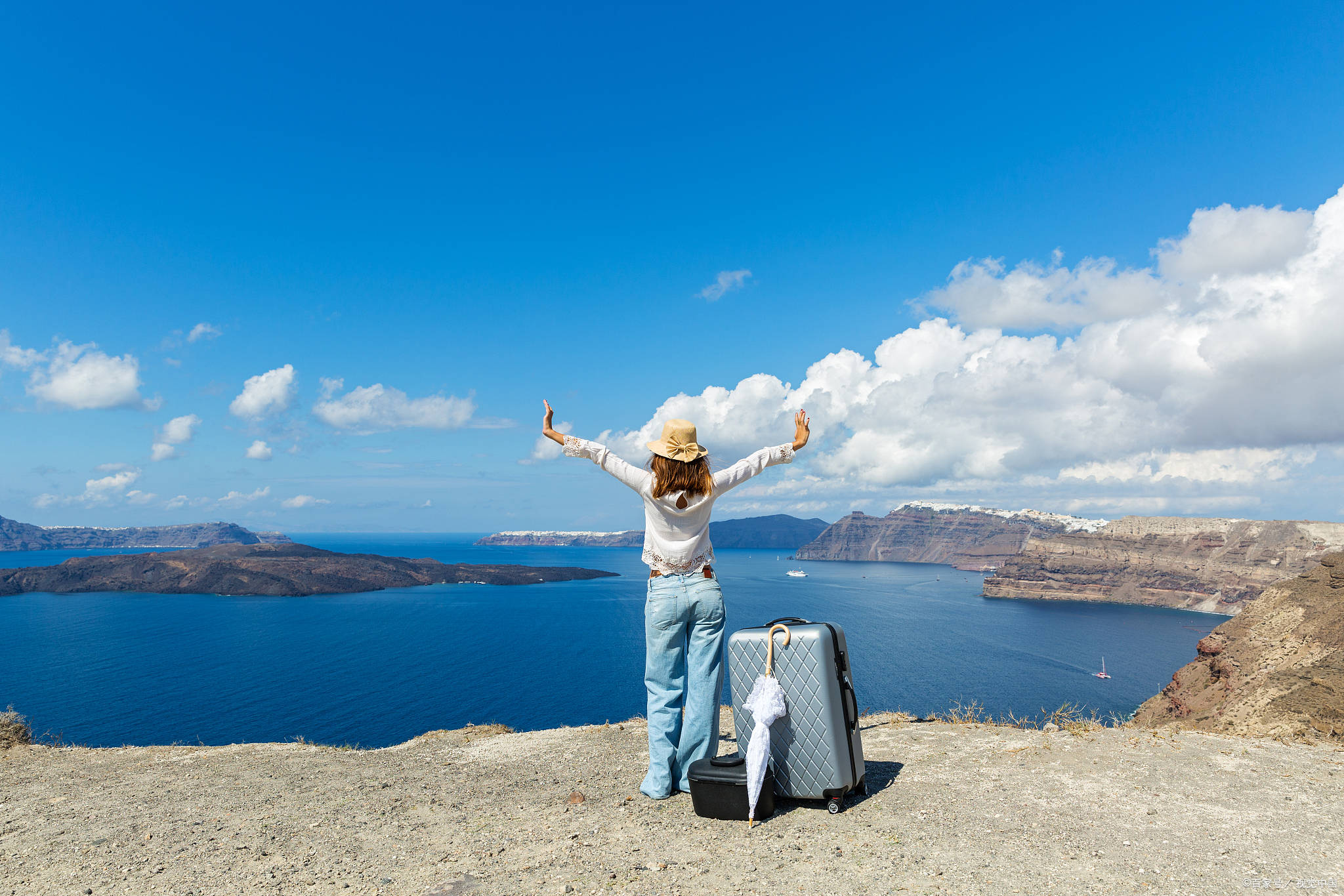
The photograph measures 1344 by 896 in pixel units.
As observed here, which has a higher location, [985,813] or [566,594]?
[985,813]

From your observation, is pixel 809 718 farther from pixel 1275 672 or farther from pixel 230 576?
pixel 230 576

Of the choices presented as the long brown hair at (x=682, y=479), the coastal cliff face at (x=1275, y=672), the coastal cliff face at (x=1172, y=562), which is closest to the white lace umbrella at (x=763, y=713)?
the long brown hair at (x=682, y=479)

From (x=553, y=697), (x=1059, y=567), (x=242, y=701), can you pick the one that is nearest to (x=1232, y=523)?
(x=1059, y=567)

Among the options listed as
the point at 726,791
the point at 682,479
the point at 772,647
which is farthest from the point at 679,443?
the point at 726,791

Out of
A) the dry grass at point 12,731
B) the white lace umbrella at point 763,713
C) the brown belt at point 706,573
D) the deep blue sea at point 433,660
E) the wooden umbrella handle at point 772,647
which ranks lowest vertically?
the deep blue sea at point 433,660

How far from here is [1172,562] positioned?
168 metres

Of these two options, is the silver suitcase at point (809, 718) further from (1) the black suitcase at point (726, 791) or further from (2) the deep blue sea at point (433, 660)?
(2) the deep blue sea at point (433, 660)

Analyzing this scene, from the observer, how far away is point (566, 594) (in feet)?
453

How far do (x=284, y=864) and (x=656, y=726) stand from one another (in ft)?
7.88

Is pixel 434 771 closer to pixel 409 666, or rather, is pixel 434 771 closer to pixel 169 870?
pixel 169 870

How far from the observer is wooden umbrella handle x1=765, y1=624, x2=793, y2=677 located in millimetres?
4551

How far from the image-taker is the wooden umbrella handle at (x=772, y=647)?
4551 millimetres

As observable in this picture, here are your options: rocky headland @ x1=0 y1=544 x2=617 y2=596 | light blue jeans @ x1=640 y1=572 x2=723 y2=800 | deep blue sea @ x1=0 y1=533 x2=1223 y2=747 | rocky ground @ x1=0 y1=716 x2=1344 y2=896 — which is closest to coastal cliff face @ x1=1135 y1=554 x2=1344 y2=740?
rocky ground @ x1=0 y1=716 x2=1344 y2=896

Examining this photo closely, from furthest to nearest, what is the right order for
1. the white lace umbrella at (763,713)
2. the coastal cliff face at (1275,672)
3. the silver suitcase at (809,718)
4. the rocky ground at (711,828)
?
1. the coastal cliff face at (1275,672)
2. the silver suitcase at (809,718)
3. the white lace umbrella at (763,713)
4. the rocky ground at (711,828)
